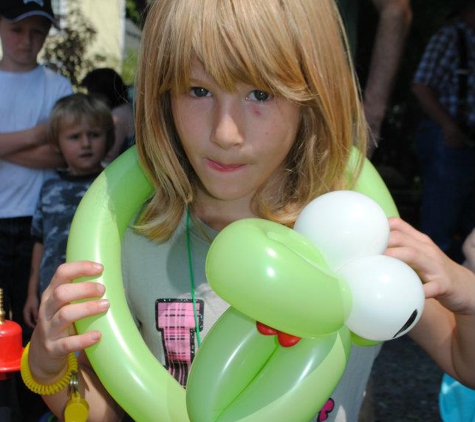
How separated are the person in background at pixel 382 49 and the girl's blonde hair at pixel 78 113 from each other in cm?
116

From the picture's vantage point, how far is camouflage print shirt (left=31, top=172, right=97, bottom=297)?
283 cm

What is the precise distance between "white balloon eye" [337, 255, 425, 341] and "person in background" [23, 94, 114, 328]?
182cm

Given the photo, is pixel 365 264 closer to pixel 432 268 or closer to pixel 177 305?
pixel 432 268

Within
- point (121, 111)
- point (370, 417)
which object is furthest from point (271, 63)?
point (121, 111)

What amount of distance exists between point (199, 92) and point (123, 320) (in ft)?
1.43

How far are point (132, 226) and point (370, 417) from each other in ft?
3.98

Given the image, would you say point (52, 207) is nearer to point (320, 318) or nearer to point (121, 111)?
point (121, 111)

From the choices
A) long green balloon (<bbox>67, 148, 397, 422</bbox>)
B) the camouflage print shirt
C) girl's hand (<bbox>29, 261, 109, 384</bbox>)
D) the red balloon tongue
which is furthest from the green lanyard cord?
the camouflage print shirt

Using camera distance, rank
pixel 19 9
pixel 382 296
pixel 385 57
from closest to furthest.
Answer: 1. pixel 382 296
2. pixel 385 57
3. pixel 19 9

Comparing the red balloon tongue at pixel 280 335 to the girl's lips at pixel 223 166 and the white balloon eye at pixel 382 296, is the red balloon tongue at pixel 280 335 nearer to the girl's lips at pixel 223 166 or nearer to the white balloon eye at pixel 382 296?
the white balloon eye at pixel 382 296

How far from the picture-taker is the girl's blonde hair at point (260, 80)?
4.24 ft

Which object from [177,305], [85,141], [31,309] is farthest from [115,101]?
[177,305]

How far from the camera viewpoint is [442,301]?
1.40 meters

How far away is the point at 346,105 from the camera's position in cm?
148
